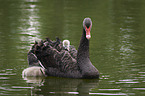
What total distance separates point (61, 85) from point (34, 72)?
112 cm

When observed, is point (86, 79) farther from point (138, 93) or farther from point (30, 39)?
point (30, 39)

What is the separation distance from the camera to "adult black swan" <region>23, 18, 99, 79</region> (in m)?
10.1

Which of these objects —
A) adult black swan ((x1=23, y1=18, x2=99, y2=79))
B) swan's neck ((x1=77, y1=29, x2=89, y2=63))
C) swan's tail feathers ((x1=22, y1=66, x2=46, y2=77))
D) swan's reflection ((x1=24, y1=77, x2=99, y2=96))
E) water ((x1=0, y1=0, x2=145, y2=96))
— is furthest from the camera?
swan's tail feathers ((x1=22, y1=66, x2=46, y2=77))

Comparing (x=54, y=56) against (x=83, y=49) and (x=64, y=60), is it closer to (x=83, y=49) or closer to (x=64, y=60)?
(x=64, y=60)

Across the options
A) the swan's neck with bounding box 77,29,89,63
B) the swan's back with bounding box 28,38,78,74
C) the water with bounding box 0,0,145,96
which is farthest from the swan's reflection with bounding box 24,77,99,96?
the swan's neck with bounding box 77,29,89,63

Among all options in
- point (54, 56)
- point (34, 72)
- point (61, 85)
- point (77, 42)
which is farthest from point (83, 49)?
point (77, 42)

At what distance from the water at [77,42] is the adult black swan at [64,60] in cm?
18

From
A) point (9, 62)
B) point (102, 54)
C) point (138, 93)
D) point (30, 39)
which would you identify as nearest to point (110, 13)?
point (30, 39)

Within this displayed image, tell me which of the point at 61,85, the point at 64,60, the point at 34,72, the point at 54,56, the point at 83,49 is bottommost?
the point at 61,85

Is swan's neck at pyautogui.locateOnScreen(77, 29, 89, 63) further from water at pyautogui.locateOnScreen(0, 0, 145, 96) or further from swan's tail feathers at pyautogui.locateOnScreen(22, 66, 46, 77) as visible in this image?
swan's tail feathers at pyautogui.locateOnScreen(22, 66, 46, 77)

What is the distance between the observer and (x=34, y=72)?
10.5 meters

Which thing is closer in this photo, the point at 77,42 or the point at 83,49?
the point at 83,49

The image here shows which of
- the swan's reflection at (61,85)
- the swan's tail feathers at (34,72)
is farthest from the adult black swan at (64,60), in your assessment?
the swan's reflection at (61,85)

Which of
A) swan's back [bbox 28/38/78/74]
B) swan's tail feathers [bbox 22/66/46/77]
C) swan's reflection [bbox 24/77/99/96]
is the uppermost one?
swan's back [bbox 28/38/78/74]
